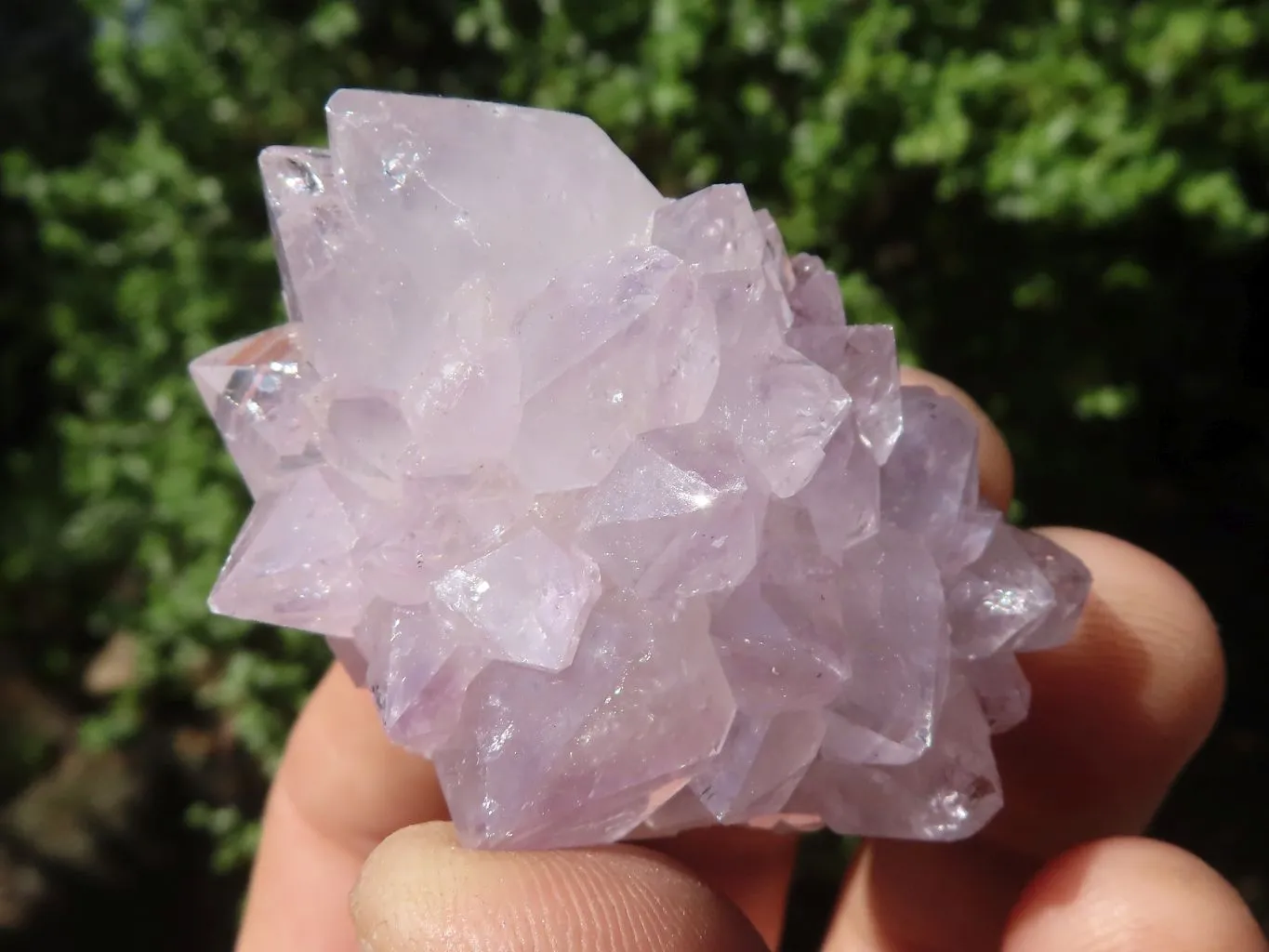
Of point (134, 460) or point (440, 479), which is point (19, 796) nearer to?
point (134, 460)

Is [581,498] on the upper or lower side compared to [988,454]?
Result: upper

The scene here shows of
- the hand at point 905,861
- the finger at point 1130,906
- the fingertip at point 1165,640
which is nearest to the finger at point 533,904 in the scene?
the hand at point 905,861

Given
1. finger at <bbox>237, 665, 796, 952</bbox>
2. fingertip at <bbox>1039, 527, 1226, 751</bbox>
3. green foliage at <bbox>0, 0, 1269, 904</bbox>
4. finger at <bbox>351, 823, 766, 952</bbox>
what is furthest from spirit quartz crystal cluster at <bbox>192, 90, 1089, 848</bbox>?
green foliage at <bbox>0, 0, 1269, 904</bbox>

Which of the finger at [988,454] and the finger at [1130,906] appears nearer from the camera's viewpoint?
the finger at [1130,906]

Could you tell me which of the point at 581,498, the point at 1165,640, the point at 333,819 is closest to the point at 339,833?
the point at 333,819

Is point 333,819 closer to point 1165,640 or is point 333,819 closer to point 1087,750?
point 1087,750

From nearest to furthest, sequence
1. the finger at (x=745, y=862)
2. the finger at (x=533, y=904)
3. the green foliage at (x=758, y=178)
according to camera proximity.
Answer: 1. the finger at (x=533, y=904)
2. the finger at (x=745, y=862)
3. the green foliage at (x=758, y=178)

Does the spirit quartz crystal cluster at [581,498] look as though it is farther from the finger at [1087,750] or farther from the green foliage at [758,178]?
the green foliage at [758,178]

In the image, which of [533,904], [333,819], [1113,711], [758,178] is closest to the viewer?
[533,904]
